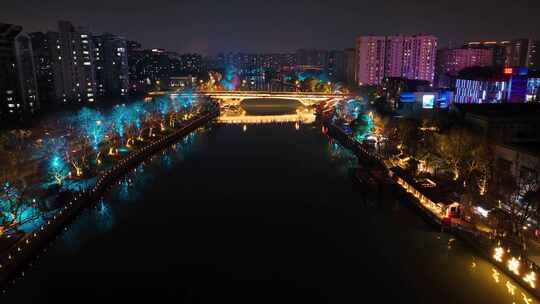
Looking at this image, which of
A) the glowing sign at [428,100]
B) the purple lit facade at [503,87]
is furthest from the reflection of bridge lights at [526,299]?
the purple lit facade at [503,87]

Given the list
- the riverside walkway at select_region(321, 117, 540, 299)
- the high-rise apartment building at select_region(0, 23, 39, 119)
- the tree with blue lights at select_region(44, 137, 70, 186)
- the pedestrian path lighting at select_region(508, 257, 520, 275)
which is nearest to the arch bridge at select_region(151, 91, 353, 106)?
the high-rise apartment building at select_region(0, 23, 39, 119)

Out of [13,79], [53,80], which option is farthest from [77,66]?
[13,79]

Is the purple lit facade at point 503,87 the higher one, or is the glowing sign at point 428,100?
the purple lit facade at point 503,87

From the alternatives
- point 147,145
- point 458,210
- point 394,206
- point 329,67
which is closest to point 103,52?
point 147,145

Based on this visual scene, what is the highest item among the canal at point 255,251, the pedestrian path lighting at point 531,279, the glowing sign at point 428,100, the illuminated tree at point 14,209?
the glowing sign at point 428,100

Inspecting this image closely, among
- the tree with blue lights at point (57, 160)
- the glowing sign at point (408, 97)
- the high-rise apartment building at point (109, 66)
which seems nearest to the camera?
the tree with blue lights at point (57, 160)

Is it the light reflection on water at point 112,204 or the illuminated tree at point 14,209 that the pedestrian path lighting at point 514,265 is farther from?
the illuminated tree at point 14,209
